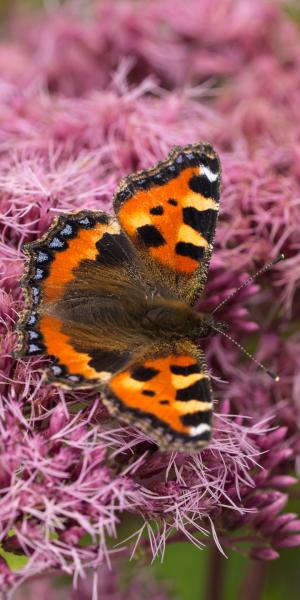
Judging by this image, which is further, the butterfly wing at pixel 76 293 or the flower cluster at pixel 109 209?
the butterfly wing at pixel 76 293

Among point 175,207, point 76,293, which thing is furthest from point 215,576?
point 175,207

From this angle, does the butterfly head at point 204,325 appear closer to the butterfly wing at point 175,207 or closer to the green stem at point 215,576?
the butterfly wing at point 175,207

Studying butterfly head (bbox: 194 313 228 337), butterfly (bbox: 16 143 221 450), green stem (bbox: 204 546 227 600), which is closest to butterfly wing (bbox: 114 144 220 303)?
butterfly (bbox: 16 143 221 450)

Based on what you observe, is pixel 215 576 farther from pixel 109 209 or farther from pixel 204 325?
pixel 109 209

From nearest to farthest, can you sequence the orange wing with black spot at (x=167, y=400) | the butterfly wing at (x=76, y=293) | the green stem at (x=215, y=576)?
the orange wing with black spot at (x=167, y=400), the butterfly wing at (x=76, y=293), the green stem at (x=215, y=576)

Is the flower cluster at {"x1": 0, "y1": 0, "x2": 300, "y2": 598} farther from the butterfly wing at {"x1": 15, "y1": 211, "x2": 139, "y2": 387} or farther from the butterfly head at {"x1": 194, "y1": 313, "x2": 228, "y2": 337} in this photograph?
the butterfly head at {"x1": 194, "y1": 313, "x2": 228, "y2": 337}

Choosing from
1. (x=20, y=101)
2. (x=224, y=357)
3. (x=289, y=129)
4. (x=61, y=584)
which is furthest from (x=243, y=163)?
(x=61, y=584)

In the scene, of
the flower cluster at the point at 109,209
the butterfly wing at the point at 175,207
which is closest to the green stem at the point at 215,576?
the flower cluster at the point at 109,209
